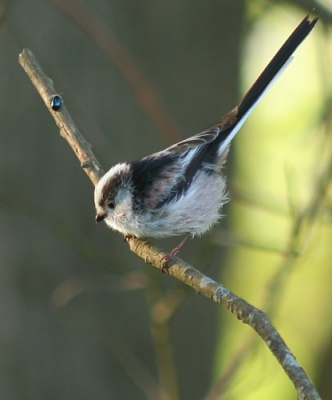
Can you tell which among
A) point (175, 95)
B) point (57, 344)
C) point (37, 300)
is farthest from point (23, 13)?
point (57, 344)

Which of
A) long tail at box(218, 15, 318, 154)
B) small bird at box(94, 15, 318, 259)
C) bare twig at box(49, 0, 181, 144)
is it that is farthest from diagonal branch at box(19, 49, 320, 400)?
bare twig at box(49, 0, 181, 144)

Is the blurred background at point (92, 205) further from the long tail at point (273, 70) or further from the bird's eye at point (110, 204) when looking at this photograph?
the bird's eye at point (110, 204)

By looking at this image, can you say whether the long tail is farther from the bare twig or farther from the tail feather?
the bare twig

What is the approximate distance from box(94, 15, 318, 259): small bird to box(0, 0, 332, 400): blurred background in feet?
1.64

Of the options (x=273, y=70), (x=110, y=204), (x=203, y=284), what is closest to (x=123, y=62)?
(x=273, y=70)

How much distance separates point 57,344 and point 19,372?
0.87 feet

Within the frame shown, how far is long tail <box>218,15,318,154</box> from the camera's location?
2674 millimetres

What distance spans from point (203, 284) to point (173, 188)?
83 cm

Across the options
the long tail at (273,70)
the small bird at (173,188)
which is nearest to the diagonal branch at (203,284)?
the small bird at (173,188)

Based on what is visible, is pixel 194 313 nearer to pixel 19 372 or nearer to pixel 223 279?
pixel 223 279

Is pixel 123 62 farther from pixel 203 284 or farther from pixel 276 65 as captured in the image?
pixel 203 284

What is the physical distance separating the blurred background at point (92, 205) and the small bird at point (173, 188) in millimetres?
501

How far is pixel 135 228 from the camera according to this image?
258 centimetres

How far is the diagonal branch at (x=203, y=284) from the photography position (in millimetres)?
1491
